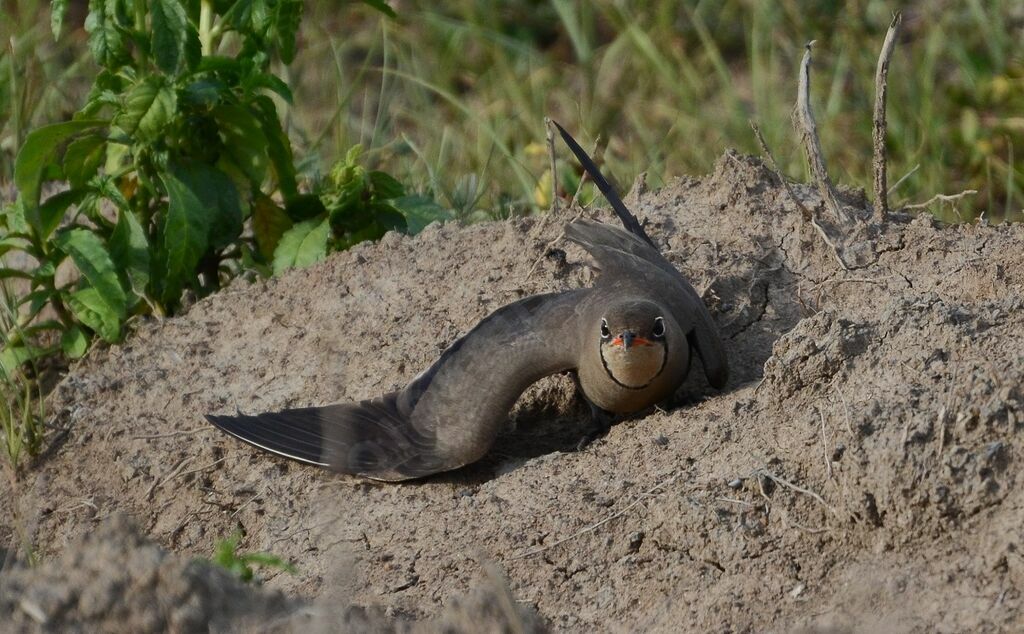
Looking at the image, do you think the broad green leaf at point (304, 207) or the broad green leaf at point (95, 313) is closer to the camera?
the broad green leaf at point (95, 313)

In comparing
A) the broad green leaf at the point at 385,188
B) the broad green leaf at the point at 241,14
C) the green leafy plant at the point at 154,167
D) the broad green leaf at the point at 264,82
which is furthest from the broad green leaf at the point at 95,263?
the broad green leaf at the point at 385,188

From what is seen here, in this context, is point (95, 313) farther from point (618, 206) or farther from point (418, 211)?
point (618, 206)

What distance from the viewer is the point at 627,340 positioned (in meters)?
3.91

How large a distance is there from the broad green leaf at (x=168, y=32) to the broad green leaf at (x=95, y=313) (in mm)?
797

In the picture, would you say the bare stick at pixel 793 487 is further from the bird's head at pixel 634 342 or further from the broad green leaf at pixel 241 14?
the broad green leaf at pixel 241 14

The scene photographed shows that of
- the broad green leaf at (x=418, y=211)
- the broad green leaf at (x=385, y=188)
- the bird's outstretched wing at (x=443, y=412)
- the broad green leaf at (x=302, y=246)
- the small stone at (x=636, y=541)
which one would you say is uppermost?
the broad green leaf at (x=385, y=188)

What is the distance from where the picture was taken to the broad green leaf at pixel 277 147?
4762mm

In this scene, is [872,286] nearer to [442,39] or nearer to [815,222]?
[815,222]

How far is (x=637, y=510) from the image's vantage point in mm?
3451

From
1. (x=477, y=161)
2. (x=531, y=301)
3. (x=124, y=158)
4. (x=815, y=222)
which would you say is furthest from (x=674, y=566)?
(x=477, y=161)

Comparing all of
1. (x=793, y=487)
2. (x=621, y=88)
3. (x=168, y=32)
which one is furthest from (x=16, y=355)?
(x=621, y=88)

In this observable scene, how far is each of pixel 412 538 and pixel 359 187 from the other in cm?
157

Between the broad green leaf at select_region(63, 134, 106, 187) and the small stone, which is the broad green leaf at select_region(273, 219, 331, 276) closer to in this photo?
the broad green leaf at select_region(63, 134, 106, 187)

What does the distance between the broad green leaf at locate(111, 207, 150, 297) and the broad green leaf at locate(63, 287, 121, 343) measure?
134mm
